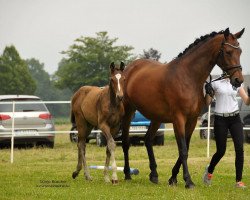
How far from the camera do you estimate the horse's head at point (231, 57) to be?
10805 millimetres

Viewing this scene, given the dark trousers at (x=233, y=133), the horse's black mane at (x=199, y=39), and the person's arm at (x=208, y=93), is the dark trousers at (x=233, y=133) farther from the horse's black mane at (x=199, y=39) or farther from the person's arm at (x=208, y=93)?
the horse's black mane at (x=199, y=39)

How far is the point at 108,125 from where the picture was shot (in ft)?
40.7

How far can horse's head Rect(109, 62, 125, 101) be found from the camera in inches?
472

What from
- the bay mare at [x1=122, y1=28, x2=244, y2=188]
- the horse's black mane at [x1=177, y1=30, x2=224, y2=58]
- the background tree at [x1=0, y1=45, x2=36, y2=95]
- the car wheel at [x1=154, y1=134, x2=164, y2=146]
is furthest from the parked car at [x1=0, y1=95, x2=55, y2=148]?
the background tree at [x1=0, y1=45, x2=36, y2=95]

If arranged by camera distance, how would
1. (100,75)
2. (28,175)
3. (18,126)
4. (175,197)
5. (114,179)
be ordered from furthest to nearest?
(100,75) < (18,126) < (28,175) < (114,179) < (175,197)

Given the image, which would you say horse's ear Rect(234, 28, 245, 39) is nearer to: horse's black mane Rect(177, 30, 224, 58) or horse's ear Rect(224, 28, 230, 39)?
horse's ear Rect(224, 28, 230, 39)

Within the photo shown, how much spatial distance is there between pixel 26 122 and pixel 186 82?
426 inches

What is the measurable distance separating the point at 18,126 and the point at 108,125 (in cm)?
935

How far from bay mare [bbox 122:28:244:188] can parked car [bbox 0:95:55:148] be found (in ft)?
29.7

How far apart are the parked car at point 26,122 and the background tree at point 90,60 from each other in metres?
67.2

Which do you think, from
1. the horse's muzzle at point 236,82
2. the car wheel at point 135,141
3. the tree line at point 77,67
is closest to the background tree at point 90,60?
the tree line at point 77,67

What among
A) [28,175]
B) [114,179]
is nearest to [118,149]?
[28,175]

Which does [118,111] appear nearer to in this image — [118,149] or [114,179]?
[114,179]

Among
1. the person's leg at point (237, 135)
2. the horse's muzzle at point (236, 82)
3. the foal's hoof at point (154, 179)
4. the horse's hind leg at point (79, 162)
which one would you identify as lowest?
the foal's hoof at point (154, 179)
